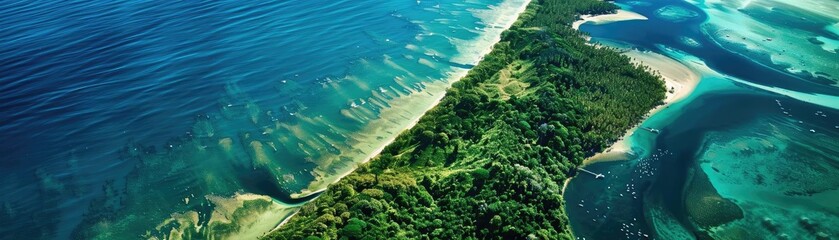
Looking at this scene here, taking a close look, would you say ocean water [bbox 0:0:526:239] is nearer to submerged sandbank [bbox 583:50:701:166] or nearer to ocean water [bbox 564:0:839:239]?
submerged sandbank [bbox 583:50:701:166]

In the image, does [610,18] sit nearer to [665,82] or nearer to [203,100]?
[665,82]

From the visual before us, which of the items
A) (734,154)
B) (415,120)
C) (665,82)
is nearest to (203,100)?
(415,120)

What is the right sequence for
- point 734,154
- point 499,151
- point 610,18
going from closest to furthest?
point 499,151 < point 734,154 < point 610,18

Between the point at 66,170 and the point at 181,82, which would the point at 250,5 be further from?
the point at 66,170

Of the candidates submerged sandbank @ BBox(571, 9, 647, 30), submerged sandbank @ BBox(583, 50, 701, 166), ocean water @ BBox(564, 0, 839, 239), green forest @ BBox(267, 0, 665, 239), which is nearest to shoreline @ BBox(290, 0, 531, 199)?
green forest @ BBox(267, 0, 665, 239)

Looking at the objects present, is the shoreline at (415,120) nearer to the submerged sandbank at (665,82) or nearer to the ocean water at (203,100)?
the ocean water at (203,100)

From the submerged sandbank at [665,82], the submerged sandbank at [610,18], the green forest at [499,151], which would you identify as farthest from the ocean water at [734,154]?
the submerged sandbank at [610,18]

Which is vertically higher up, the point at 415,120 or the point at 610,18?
the point at 610,18
